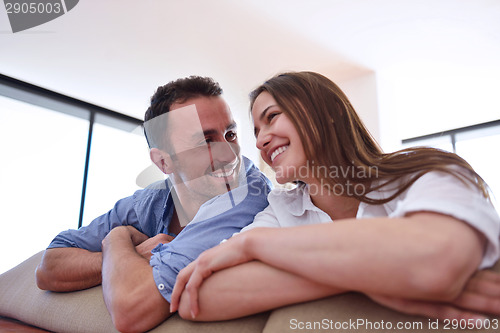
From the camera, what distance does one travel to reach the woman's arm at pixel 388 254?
44cm

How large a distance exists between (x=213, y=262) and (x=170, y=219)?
735 mm

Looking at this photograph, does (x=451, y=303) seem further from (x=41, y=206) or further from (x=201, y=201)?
(x=41, y=206)

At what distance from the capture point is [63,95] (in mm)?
4855

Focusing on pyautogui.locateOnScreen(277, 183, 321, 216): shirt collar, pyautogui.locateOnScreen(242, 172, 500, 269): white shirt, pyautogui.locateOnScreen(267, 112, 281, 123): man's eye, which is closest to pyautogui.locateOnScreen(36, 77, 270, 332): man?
pyautogui.locateOnScreen(277, 183, 321, 216): shirt collar

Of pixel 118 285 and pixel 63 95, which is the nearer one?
pixel 118 285

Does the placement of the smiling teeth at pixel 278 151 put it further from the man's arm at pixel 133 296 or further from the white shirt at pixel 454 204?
the man's arm at pixel 133 296

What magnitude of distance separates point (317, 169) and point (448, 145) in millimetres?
5708

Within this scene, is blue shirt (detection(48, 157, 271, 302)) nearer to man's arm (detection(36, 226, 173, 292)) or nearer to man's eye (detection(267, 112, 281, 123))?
man's arm (detection(36, 226, 173, 292))

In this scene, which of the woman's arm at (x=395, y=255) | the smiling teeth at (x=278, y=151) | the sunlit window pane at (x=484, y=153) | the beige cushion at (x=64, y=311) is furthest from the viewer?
the sunlit window pane at (x=484, y=153)

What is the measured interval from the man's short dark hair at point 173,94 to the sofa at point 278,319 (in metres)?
0.81

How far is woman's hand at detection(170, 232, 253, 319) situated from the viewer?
64cm

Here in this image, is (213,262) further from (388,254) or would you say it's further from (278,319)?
(388,254)

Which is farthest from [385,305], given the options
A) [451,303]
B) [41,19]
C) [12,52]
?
[12,52]

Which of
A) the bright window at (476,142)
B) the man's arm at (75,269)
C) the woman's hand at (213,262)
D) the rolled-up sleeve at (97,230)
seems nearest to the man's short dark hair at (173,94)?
the rolled-up sleeve at (97,230)
